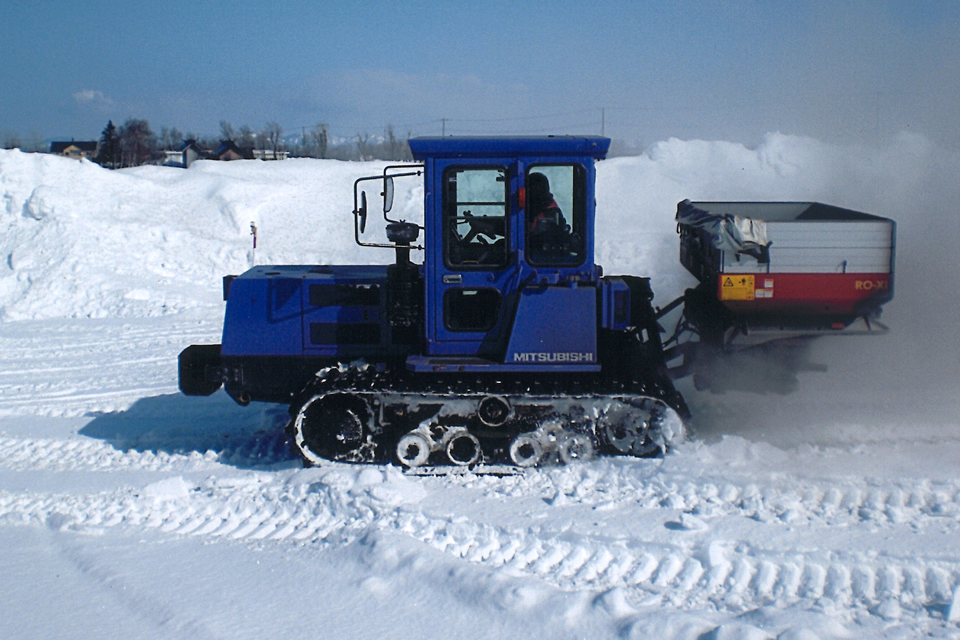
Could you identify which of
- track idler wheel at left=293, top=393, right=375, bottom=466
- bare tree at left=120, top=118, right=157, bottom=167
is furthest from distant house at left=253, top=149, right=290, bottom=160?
track idler wheel at left=293, top=393, right=375, bottom=466

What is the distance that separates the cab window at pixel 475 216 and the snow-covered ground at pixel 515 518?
1.76 meters

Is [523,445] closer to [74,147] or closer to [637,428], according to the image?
[637,428]

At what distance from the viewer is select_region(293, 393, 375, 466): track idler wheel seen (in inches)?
268

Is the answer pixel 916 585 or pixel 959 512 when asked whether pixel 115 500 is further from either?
pixel 959 512

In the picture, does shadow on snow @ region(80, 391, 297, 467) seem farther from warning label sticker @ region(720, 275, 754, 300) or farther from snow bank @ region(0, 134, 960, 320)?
snow bank @ region(0, 134, 960, 320)

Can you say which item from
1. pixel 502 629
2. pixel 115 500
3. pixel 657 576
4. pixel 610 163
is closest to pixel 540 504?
pixel 657 576

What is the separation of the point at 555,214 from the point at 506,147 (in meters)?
0.63

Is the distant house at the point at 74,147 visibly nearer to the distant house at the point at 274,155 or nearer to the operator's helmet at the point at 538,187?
the distant house at the point at 274,155

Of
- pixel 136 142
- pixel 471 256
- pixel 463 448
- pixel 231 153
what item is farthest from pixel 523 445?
pixel 136 142

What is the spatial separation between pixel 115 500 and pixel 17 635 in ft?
6.23

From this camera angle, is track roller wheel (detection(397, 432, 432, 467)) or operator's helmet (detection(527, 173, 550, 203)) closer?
operator's helmet (detection(527, 173, 550, 203))

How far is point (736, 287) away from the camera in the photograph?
7051mm

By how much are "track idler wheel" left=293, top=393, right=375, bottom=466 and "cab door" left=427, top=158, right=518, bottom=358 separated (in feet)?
2.79

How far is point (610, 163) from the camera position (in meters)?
26.3
